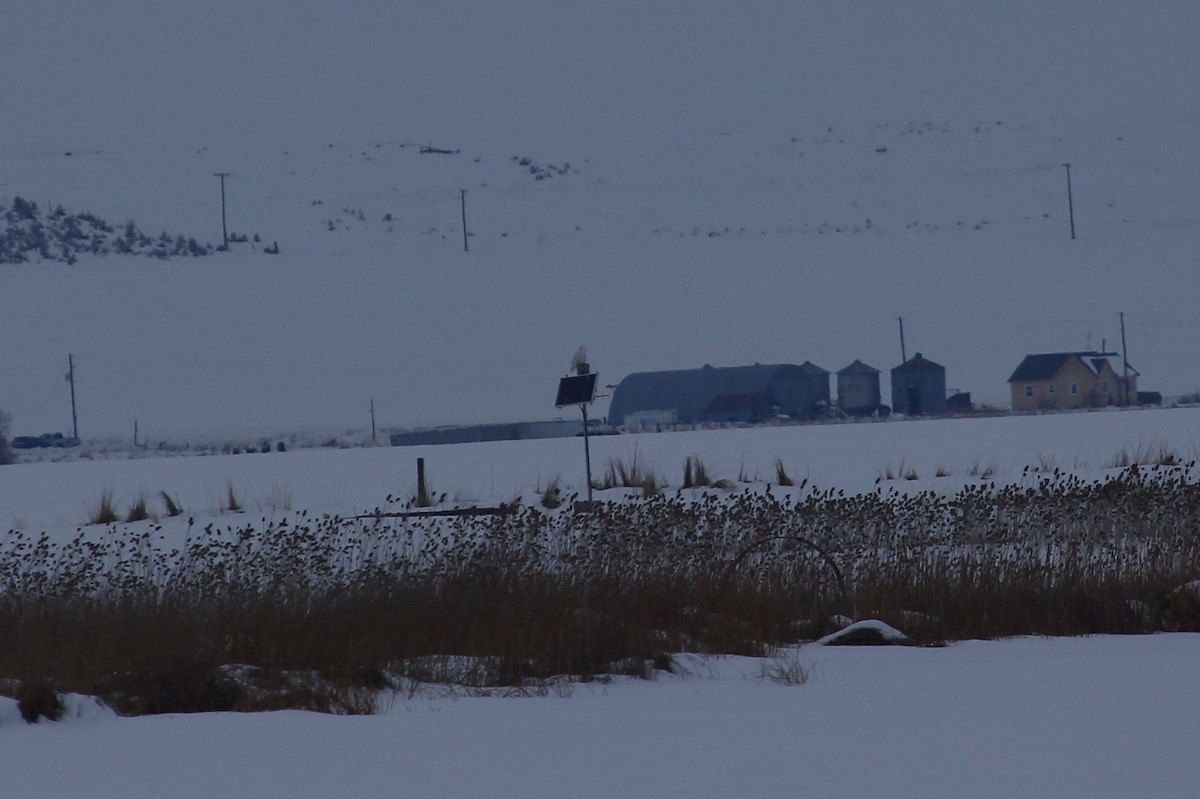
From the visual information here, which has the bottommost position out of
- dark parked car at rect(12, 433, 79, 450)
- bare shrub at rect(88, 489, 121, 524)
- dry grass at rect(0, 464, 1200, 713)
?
dry grass at rect(0, 464, 1200, 713)

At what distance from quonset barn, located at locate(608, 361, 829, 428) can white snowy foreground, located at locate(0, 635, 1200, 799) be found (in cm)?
4810

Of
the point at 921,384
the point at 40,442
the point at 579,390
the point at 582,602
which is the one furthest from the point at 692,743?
the point at 921,384

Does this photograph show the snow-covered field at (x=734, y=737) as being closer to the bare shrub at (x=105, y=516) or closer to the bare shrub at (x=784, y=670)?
the bare shrub at (x=784, y=670)

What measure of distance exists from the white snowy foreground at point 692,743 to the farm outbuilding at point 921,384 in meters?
51.5

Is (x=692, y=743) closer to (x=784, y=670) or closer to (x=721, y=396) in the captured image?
(x=784, y=670)

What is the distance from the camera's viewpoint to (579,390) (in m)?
18.7

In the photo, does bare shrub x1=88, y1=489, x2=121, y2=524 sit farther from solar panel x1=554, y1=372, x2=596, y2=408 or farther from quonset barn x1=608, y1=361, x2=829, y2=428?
quonset barn x1=608, y1=361, x2=829, y2=428

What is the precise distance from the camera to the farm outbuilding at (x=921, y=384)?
58531mm

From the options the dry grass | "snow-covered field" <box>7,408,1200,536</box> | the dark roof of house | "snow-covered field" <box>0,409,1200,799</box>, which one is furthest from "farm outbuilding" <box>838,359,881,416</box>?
"snow-covered field" <box>0,409,1200,799</box>

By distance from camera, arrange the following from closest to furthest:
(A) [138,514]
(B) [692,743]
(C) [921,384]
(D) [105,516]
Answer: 1. (B) [692,743]
2. (D) [105,516]
3. (A) [138,514]
4. (C) [921,384]

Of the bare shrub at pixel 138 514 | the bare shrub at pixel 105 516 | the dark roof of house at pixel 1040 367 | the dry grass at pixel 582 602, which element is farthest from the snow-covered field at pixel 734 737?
the dark roof of house at pixel 1040 367

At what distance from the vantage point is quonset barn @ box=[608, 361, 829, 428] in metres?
56.5

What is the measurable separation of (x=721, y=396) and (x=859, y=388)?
20.7ft

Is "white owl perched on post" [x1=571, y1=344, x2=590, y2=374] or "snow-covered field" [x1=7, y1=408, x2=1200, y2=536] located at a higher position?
"white owl perched on post" [x1=571, y1=344, x2=590, y2=374]
